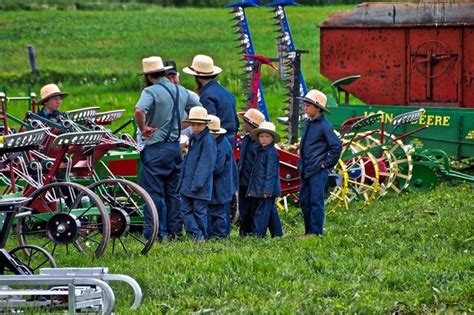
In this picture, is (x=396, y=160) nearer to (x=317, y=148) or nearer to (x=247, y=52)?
(x=247, y=52)

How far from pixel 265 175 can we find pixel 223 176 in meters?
0.42

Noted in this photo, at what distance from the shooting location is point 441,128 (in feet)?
56.0

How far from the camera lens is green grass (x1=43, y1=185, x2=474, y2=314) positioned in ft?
28.0

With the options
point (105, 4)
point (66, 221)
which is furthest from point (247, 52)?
point (105, 4)

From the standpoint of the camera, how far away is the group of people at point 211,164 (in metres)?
11.9

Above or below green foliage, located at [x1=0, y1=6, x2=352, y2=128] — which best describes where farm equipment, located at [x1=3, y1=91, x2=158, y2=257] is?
above

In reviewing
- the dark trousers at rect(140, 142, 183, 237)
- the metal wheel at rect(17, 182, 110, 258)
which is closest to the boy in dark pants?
the dark trousers at rect(140, 142, 183, 237)

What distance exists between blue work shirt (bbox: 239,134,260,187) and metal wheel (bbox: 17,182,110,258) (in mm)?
1920

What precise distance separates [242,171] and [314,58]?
72.6ft

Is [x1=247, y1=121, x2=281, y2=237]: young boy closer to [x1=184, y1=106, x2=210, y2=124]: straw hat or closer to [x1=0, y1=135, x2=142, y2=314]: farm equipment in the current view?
[x1=184, y1=106, x2=210, y2=124]: straw hat

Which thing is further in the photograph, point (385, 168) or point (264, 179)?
point (385, 168)

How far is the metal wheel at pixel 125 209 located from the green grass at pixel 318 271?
0.22 meters

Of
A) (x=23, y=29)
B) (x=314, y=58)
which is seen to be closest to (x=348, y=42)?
(x=314, y=58)

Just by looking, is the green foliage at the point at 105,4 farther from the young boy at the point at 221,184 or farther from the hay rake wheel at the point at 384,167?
the young boy at the point at 221,184
